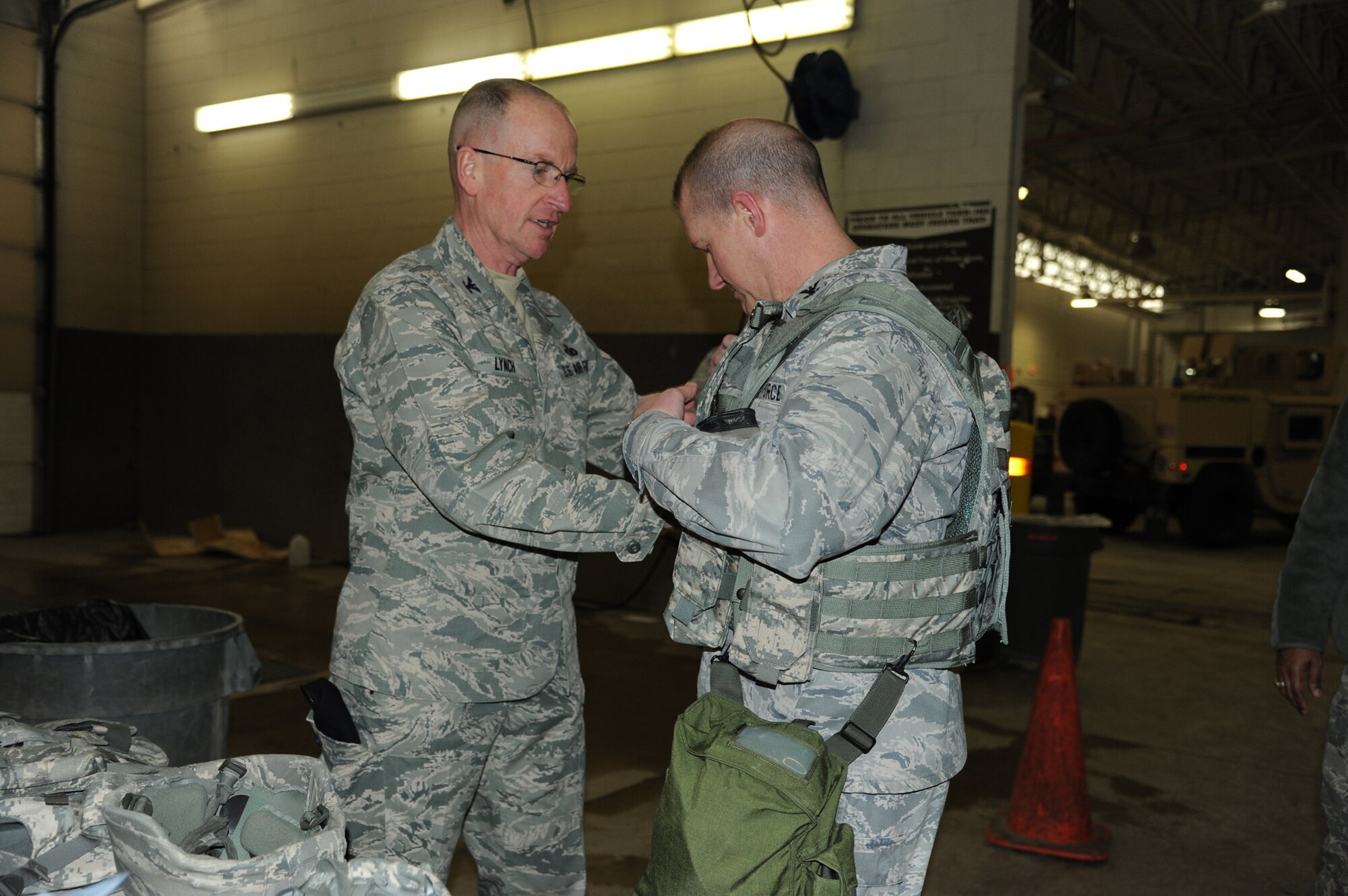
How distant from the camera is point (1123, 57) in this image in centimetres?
1182

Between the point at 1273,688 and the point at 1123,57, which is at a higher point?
the point at 1123,57

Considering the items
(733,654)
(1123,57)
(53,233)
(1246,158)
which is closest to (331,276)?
(53,233)

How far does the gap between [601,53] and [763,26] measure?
1.17 m

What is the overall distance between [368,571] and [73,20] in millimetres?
9180

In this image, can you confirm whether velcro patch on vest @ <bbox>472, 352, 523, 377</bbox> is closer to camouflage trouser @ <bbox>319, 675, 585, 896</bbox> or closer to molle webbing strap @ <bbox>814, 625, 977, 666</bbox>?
camouflage trouser @ <bbox>319, 675, 585, 896</bbox>

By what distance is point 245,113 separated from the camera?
8586 mm


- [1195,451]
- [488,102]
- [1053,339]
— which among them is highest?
[1053,339]

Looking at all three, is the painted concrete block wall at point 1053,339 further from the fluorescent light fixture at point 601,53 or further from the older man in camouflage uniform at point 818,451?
the older man in camouflage uniform at point 818,451

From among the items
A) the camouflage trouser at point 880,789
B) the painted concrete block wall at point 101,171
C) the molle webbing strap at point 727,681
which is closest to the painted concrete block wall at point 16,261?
the painted concrete block wall at point 101,171

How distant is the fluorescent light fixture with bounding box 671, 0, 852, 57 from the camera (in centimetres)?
575

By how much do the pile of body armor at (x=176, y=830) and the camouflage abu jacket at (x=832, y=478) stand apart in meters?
0.50

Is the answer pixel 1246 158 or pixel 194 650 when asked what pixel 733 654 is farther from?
pixel 1246 158

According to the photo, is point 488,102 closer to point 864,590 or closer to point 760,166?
point 760,166

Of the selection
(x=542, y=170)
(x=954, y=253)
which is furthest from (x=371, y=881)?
→ (x=954, y=253)
